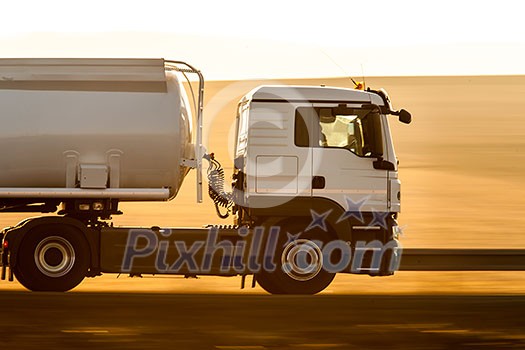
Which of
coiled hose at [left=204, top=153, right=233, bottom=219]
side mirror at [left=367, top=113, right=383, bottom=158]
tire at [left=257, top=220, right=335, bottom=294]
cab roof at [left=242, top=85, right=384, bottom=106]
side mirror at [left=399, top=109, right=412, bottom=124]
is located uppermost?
cab roof at [left=242, top=85, right=384, bottom=106]

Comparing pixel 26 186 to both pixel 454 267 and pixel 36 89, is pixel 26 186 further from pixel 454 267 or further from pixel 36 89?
pixel 454 267

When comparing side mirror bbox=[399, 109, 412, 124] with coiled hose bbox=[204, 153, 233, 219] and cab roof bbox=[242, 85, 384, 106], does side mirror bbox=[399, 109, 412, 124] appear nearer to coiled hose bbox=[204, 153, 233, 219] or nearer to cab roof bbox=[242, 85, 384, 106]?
cab roof bbox=[242, 85, 384, 106]

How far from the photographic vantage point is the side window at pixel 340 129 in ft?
44.4

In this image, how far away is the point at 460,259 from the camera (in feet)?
45.0

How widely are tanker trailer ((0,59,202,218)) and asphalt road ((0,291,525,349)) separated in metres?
1.65

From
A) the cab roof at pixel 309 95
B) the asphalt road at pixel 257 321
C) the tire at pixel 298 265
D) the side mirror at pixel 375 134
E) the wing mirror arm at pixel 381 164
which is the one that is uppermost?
the cab roof at pixel 309 95

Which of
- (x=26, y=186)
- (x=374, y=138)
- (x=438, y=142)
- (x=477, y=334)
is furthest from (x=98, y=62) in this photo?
(x=438, y=142)

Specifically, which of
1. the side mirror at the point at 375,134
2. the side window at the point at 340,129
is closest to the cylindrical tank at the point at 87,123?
the side window at the point at 340,129

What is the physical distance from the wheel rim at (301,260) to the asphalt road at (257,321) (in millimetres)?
1047

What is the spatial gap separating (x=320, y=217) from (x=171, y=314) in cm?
336

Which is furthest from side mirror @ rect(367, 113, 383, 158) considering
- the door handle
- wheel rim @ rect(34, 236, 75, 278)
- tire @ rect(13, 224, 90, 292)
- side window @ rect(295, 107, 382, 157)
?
wheel rim @ rect(34, 236, 75, 278)

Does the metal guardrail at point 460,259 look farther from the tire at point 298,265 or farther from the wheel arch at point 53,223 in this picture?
the wheel arch at point 53,223

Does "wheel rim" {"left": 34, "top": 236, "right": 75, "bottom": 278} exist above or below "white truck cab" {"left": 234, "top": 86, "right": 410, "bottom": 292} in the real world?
below

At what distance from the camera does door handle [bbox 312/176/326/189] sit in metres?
13.6
